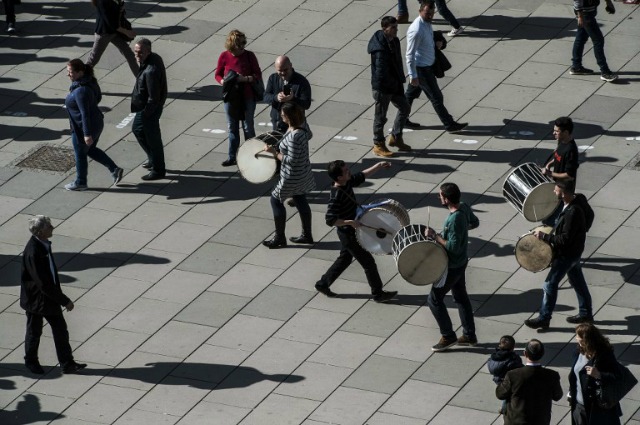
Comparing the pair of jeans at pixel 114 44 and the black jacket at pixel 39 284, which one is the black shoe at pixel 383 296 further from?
the pair of jeans at pixel 114 44

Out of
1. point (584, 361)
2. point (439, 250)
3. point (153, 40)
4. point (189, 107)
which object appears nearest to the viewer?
point (584, 361)

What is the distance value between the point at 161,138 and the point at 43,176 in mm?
1455

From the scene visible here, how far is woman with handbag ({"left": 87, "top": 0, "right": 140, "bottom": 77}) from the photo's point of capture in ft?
66.5

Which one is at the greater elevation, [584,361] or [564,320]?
[584,361]

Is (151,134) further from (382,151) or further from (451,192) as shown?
(451,192)

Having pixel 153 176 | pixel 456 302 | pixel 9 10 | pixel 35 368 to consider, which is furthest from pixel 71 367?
pixel 9 10

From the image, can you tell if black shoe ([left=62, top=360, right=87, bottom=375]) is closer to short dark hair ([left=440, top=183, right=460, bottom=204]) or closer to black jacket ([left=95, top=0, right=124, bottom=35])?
short dark hair ([left=440, top=183, right=460, bottom=204])

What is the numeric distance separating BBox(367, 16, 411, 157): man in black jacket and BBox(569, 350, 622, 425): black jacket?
616 cm

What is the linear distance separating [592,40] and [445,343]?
638 centimetres

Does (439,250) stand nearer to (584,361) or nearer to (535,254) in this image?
(535,254)

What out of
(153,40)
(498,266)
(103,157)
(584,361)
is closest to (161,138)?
(103,157)

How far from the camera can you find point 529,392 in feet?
40.6

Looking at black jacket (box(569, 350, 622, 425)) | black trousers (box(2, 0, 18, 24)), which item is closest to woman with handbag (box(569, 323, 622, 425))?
black jacket (box(569, 350, 622, 425))

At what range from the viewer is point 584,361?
1245 centimetres
